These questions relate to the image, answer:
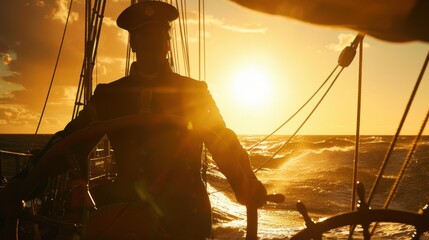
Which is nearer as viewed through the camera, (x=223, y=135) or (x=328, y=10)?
(x=328, y=10)

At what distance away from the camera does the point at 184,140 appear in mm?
1502

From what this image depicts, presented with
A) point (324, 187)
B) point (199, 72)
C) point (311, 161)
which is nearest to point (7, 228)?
point (199, 72)

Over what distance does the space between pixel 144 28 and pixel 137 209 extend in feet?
4.04

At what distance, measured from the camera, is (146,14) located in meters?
2.36

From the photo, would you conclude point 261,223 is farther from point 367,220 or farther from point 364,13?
point 364,13

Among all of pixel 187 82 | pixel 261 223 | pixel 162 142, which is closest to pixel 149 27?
pixel 187 82

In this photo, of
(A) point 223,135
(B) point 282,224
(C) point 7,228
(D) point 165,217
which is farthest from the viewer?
(B) point 282,224

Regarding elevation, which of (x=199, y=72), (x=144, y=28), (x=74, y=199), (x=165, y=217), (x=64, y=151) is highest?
(x=199, y=72)

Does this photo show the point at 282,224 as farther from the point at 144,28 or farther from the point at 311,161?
the point at 311,161

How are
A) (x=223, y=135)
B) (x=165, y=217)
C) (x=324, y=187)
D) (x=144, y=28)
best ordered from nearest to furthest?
(x=223, y=135), (x=165, y=217), (x=144, y=28), (x=324, y=187)

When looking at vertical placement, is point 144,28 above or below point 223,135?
above

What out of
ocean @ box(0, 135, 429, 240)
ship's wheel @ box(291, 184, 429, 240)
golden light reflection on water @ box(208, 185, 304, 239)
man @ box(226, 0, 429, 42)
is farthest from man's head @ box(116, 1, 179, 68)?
golden light reflection on water @ box(208, 185, 304, 239)

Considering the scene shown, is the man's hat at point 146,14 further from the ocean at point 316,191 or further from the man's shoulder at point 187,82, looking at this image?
the ocean at point 316,191

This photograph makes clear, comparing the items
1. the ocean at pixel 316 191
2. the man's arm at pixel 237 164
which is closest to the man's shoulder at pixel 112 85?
the man's arm at pixel 237 164
